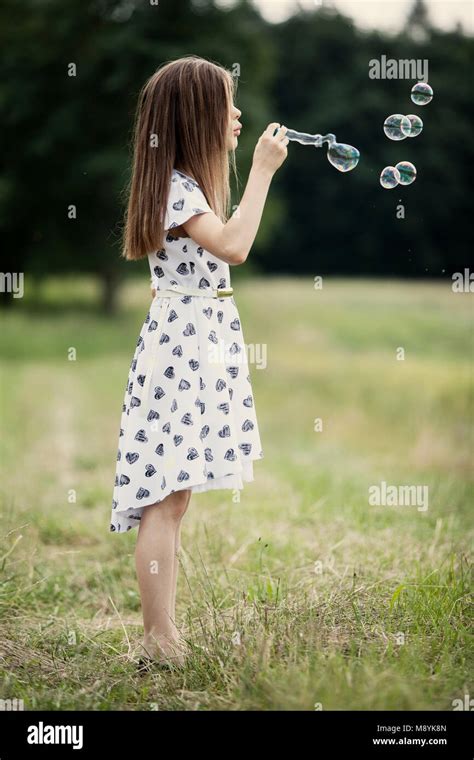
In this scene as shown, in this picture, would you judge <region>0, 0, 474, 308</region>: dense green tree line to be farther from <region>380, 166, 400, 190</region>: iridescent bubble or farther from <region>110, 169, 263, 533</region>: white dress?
<region>110, 169, 263, 533</region>: white dress

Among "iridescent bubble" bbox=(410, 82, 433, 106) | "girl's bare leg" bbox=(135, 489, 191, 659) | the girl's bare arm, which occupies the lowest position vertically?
"girl's bare leg" bbox=(135, 489, 191, 659)

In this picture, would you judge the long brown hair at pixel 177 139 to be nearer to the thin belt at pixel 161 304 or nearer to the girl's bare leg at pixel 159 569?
the thin belt at pixel 161 304

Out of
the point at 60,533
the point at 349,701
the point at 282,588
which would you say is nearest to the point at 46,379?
the point at 60,533

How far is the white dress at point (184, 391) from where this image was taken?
2902 mm

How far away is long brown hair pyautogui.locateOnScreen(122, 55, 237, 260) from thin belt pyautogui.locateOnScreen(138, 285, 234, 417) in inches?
6.1

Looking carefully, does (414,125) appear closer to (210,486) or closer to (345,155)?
(345,155)

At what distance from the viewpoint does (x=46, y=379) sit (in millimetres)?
12391

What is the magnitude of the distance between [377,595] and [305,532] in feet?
4.72

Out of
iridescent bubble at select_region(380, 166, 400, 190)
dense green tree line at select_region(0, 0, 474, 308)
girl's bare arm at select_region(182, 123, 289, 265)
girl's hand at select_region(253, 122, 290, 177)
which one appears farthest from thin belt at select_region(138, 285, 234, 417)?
dense green tree line at select_region(0, 0, 474, 308)

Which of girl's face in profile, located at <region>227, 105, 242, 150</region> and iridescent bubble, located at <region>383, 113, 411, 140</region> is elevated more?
iridescent bubble, located at <region>383, 113, 411, 140</region>

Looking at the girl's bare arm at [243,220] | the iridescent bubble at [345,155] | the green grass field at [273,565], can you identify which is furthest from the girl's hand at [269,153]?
the green grass field at [273,565]

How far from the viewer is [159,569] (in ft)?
9.72

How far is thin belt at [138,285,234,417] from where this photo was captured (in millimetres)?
2932
